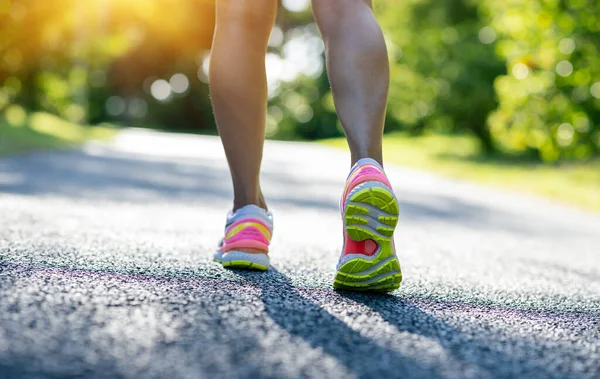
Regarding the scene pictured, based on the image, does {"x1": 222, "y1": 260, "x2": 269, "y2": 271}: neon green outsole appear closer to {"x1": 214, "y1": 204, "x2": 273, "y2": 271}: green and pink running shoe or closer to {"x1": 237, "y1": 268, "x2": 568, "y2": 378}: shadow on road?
{"x1": 214, "y1": 204, "x2": 273, "y2": 271}: green and pink running shoe

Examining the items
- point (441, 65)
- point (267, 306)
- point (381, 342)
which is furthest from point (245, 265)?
point (441, 65)

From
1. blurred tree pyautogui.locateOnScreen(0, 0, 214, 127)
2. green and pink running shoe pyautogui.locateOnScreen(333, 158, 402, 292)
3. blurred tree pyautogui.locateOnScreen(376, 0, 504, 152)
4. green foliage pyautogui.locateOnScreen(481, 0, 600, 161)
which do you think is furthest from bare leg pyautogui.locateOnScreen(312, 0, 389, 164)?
blurred tree pyautogui.locateOnScreen(376, 0, 504, 152)

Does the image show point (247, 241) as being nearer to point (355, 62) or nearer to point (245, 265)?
point (245, 265)

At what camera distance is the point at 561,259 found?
3133 millimetres

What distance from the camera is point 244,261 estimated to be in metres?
2.02

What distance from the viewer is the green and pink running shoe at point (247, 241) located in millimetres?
2029

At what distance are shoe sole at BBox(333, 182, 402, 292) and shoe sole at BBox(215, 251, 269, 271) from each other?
36cm

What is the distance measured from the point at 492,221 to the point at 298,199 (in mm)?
1330

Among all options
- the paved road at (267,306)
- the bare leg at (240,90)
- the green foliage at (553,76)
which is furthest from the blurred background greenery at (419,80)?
the bare leg at (240,90)

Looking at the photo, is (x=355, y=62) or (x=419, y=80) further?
(x=419, y=80)

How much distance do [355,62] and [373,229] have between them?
46cm

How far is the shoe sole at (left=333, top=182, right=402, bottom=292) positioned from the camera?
1654 mm

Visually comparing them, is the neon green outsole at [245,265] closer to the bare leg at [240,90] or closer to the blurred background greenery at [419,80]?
the bare leg at [240,90]

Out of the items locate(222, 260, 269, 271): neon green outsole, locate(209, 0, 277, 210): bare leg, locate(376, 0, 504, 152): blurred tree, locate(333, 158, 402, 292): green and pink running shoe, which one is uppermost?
locate(376, 0, 504, 152): blurred tree
